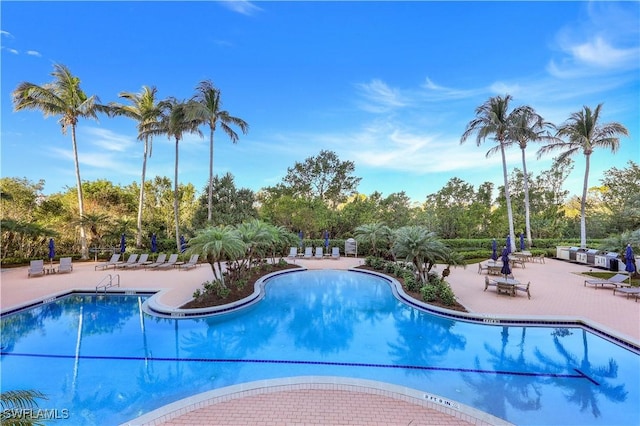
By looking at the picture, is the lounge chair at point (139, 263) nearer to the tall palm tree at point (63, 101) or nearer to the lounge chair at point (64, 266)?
the lounge chair at point (64, 266)

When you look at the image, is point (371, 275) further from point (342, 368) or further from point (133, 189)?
point (133, 189)

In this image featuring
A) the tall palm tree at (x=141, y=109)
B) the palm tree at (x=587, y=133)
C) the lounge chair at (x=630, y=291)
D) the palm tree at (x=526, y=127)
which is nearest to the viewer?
the lounge chair at (x=630, y=291)

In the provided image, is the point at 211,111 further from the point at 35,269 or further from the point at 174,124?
the point at 35,269

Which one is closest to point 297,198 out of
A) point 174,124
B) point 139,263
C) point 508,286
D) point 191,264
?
point 174,124

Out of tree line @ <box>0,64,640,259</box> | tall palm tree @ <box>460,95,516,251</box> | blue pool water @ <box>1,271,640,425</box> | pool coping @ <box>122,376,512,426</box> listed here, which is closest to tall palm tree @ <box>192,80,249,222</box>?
tree line @ <box>0,64,640,259</box>

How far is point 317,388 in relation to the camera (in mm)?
5438

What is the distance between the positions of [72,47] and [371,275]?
20.3 m

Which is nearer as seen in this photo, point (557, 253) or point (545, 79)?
point (545, 79)

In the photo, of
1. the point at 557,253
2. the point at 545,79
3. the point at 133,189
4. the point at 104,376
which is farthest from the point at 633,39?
the point at 133,189

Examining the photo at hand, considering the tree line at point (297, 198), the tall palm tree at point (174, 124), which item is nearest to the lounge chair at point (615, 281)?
the tree line at point (297, 198)

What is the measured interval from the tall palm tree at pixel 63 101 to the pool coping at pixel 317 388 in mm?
20093

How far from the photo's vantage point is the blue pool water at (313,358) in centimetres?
539

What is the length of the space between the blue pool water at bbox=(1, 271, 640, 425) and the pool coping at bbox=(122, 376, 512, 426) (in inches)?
25.8

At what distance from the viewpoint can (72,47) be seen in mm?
16797
